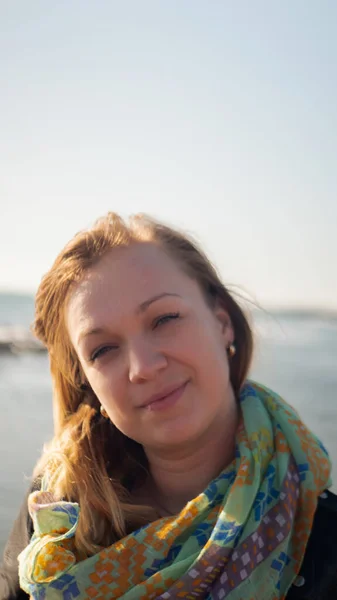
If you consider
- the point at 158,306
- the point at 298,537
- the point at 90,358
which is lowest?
the point at 298,537

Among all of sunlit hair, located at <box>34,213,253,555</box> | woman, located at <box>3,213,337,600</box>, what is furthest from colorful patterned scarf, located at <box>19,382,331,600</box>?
sunlit hair, located at <box>34,213,253,555</box>

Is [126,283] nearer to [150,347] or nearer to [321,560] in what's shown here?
[150,347]

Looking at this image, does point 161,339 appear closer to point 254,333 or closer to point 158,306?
point 158,306

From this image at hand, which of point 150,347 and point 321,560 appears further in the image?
point 150,347

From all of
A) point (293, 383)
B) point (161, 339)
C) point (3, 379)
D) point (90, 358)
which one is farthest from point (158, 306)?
point (3, 379)

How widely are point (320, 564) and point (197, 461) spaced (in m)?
0.51

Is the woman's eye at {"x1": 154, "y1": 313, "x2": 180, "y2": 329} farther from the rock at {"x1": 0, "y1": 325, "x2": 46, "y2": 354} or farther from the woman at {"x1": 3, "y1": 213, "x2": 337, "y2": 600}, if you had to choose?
the rock at {"x1": 0, "y1": 325, "x2": 46, "y2": 354}

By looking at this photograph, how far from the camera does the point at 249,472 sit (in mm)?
1938

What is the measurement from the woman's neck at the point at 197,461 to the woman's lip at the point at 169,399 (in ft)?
0.67

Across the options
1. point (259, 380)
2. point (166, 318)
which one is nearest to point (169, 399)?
point (166, 318)

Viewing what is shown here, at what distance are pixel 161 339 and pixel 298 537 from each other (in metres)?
0.71

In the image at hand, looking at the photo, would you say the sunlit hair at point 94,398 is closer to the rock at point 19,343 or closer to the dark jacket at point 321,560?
the dark jacket at point 321,560

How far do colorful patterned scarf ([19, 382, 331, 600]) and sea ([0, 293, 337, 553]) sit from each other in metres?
0.50

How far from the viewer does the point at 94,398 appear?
2471 mm
